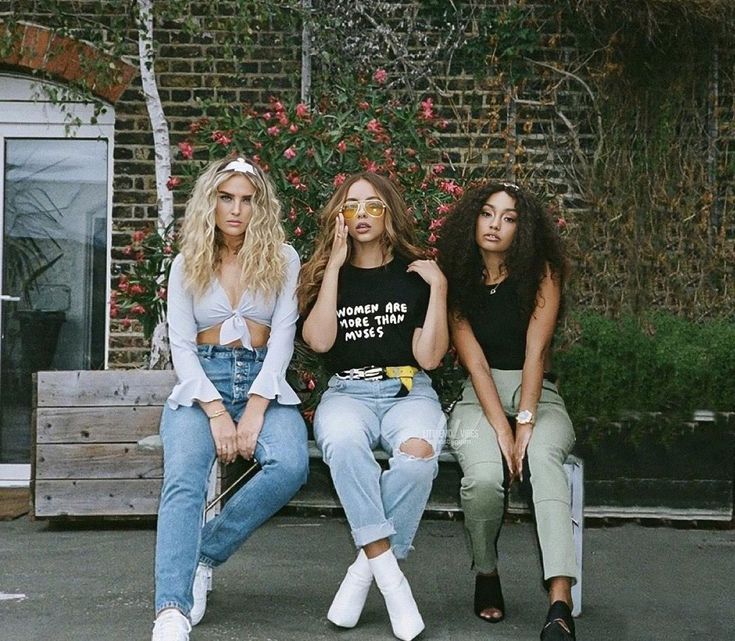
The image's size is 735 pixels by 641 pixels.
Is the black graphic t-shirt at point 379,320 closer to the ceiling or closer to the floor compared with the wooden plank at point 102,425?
closer to the ceiling

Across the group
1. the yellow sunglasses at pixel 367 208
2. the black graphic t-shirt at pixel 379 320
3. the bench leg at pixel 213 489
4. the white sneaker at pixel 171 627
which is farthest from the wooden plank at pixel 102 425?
the white sneaker at pixel 171 627

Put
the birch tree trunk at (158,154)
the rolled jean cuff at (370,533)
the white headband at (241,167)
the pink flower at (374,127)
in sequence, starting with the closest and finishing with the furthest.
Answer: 1. the rolled jean cuff at (370,533)
2. the white headband at (241,167)
3. the pink flower at (374,127)
4. the birch tree trunk at (158,154)

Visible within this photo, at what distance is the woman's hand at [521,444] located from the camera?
3.85 m

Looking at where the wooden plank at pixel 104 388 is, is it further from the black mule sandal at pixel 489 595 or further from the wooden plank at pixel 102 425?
the black mule sandal at pixel 489 595

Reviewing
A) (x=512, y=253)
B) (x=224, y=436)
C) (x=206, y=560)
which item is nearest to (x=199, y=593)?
(x=206, y=560)

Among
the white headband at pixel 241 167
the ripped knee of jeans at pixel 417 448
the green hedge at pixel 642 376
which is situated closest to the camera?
the ripped knee of jeans at pixel 417 448

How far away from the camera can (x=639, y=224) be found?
7.23 metres

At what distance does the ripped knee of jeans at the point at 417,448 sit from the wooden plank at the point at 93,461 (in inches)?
88.4

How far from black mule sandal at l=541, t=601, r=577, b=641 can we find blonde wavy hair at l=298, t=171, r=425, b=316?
1.29 meters

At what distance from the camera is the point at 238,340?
3.95 metres

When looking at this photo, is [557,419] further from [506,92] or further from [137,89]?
[137,89]

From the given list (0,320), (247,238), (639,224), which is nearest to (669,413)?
(639,224)

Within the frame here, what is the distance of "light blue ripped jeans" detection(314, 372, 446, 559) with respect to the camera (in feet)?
11.9

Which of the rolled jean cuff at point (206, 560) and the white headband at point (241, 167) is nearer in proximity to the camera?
the rolled jean cuff at point (206, 560)
